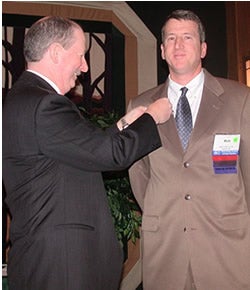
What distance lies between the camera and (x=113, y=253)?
1.62m

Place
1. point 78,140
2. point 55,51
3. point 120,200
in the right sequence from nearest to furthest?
point 78,140 → point 55,51 → point 120,200

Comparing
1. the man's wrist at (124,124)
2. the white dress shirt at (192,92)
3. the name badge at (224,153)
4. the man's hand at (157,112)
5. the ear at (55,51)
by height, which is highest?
the ear at (55,51)

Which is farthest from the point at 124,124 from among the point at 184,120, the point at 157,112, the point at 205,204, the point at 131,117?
the point at 205,204

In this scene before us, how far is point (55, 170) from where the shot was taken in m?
1.48

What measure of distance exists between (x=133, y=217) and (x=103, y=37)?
197 cm

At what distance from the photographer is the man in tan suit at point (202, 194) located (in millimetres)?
1896

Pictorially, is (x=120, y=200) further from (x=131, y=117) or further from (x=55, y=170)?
(x=55, y=170)

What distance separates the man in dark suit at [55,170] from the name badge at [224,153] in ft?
1.39

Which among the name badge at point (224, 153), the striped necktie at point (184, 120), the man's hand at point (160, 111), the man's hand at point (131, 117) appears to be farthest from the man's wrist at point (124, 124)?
the name badge at point (224, 153)

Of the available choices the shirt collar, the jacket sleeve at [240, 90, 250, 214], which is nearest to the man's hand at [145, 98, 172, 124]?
the shirt collar

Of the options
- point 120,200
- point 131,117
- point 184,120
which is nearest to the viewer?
point 131,117

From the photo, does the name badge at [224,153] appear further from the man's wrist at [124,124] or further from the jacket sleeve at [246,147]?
the man's wrist at [124,124]

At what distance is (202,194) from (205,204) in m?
0.05

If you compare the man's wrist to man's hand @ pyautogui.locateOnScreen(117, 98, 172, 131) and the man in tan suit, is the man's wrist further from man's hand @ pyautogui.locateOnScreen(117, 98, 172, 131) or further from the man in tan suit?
the man in tan suit
